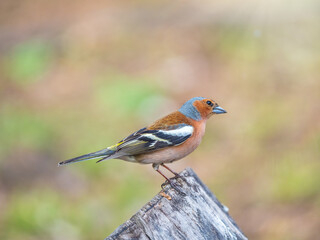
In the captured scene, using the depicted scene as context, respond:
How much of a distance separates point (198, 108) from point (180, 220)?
6.46ft

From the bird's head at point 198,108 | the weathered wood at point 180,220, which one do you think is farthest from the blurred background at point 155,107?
the weathered wood at point 180,220

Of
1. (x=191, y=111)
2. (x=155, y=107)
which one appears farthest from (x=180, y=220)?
(x=155, y=107)

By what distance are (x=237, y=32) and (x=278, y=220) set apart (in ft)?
15.5

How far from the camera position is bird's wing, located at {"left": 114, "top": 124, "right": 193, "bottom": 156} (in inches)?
162

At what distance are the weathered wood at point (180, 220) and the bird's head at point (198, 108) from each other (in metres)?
1.52

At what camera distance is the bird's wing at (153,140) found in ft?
13.5

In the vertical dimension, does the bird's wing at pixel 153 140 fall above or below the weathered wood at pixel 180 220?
above

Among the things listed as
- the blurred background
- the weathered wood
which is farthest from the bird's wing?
the blurred background

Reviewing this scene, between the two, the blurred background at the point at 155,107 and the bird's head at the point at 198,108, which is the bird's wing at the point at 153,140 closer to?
the bird's head at the point at 198,108

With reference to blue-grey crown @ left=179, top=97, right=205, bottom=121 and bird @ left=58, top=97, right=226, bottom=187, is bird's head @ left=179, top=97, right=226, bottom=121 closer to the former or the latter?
blue-grey crown @ left=179, top=97, right=205, bottom=121

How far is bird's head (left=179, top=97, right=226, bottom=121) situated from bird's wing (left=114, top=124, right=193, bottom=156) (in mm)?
249

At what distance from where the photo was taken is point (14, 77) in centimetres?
1029

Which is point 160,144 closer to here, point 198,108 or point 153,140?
point 153,140

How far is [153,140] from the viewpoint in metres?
4.17
